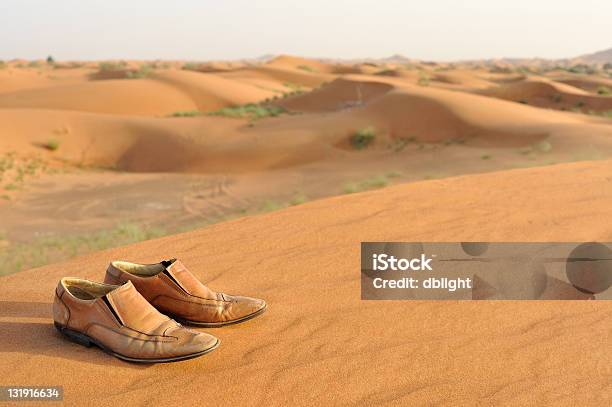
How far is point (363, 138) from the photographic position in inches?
736

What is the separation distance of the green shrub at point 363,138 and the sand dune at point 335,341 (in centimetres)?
1286

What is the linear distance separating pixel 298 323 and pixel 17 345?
165 cm

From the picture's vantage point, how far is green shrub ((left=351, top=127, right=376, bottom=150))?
18.5 m

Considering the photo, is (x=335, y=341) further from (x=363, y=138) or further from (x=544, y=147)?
(x=363, y=138)

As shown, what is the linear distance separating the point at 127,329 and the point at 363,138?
52.9 ft

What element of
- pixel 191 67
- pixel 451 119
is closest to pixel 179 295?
pixel 451 119

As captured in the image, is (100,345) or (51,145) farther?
(51,145)

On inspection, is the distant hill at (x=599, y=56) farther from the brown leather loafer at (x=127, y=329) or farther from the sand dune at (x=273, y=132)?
the brown leather loafer at (x=127, y=329)

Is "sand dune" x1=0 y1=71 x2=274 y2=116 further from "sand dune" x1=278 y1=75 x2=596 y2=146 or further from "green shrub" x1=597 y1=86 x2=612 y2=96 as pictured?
"green shrub" x1=597 y1=86 x2=612 y2=96

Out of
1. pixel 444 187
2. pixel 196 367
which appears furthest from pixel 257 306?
pixel 444 187

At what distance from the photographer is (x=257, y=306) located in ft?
12.1

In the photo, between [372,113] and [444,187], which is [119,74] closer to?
[372,113]

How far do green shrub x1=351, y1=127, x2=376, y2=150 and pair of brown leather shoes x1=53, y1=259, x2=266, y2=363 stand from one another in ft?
49.8

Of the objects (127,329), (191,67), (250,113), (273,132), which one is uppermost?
(191,67)
